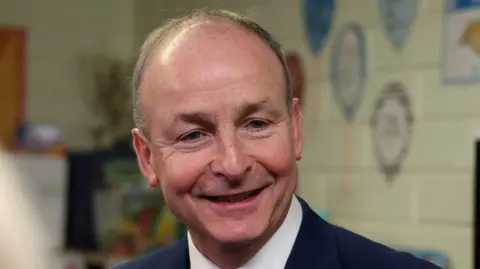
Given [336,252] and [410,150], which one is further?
[410,150]

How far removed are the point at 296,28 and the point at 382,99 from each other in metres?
0.49

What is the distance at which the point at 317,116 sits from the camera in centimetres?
296

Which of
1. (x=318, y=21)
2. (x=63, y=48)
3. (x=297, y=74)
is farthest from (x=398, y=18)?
(x=63, y=48)

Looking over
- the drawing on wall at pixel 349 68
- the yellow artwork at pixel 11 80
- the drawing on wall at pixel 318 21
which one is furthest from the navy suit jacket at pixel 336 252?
the yellow artwork at pixel 11 80

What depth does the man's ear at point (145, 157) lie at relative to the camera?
144 cm

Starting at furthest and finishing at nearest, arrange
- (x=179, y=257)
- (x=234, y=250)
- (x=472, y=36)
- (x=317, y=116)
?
(x=317, y=116)
(x=472, y=36)
(x=179, y=257)
(x=234, y=250)

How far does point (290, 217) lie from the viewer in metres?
1.41

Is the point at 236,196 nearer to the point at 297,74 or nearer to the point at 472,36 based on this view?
the point at 472,36

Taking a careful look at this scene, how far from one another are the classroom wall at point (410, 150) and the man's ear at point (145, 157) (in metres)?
1.22

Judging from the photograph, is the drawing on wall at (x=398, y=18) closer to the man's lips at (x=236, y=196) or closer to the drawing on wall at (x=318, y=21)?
the drawing on wall at (x=318, y=21)

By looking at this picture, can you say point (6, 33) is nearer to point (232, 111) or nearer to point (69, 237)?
point (69, 237)

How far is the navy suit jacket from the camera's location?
135 centimetres

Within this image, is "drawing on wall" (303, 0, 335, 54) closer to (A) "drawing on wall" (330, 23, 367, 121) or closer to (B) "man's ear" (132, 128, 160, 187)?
(A) "drawing on wall" (330, 23, 367, 121)

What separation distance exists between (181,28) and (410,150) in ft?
4.50
